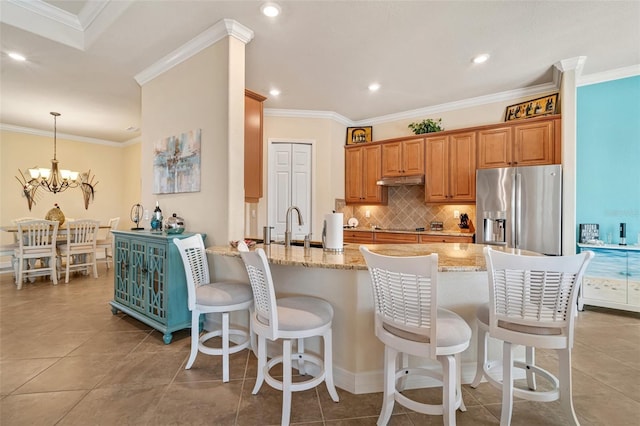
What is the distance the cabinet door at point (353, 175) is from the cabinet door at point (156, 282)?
11.1 ft

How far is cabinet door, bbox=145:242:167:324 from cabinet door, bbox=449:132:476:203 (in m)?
3.85

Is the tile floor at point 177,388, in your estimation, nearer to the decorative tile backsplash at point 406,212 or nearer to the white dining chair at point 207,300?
the white dining chair at point 207,300

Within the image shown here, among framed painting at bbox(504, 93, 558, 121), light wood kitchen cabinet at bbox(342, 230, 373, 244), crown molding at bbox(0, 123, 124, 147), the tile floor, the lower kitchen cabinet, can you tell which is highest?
crown molding at bbox(0, 123, 124, 147)

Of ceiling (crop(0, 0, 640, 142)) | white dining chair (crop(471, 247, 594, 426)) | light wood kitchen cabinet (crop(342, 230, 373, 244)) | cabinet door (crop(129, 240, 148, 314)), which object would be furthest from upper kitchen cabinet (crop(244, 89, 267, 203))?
white dining chair (crop(471, 247, 594, 426))

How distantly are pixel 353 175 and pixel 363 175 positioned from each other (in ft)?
0.64

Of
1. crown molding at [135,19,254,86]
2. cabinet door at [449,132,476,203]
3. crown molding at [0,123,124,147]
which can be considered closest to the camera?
Answer: crown molding at [135,19,254,86]

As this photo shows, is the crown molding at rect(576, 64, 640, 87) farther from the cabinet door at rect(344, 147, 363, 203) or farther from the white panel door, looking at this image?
the white panel door

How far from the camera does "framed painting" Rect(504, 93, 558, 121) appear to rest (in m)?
3.71

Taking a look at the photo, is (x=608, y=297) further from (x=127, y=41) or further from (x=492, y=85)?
(x=127, y=41)

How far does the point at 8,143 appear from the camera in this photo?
565 cm

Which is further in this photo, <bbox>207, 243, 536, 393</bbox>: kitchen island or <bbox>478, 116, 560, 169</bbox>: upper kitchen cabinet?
<bbox>478, 116, 560, 169</bbox>: upper kitchen cabinet

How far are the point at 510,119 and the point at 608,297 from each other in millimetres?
2491

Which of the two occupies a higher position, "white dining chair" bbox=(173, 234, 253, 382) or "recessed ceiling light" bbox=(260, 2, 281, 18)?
"recessed ceiling light" bbox=(260, 2, 281, 18)

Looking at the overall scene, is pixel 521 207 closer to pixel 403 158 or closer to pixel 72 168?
pixel 403 158
